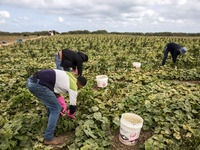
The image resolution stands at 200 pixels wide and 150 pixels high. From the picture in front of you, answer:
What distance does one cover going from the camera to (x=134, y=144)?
10.8 ft

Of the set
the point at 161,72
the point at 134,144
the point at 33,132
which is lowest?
the point at 134,144

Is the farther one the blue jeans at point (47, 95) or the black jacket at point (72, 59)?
the black jacket at point (72, 59)

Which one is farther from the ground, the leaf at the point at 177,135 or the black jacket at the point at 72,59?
the black jacket at the point at 72,59

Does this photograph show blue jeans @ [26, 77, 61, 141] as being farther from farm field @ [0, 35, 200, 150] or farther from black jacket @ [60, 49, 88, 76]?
black jacket @ [60, 49, 88, 76]

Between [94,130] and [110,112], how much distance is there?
948 mm

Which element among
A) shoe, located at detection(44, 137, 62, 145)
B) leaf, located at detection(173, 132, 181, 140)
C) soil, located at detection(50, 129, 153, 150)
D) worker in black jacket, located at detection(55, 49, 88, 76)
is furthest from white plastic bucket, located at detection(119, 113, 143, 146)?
worker in black jacket, located at detection(55, 49, 88, 76)

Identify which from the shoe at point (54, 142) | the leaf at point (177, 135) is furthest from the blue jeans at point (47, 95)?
the leaf at point (177, 135)

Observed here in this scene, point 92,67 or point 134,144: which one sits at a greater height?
point 92,67

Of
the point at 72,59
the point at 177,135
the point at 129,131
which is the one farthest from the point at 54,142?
the point at 177,135

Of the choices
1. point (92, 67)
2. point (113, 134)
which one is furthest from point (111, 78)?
point (113, 134)

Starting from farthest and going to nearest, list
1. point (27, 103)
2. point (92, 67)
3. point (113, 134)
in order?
point (92, 67) < point (27, 103) < point (113, 134)

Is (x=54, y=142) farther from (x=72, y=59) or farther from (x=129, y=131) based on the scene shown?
(x=72, y=59)

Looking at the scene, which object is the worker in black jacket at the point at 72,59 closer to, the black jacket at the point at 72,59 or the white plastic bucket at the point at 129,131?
the black jacket at the point at 72,59

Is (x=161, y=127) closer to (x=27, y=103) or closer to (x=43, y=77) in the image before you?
(x=43, y=77)
